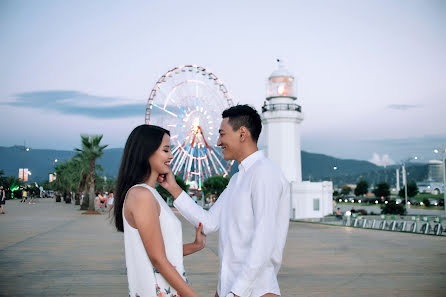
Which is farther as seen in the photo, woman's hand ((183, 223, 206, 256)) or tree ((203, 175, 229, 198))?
tree ((203, 175, 229, 198))

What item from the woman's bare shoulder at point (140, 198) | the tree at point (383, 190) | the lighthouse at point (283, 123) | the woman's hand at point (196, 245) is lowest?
the tree at point (383, 190)

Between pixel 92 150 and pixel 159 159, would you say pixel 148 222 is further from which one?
pixel 92 150

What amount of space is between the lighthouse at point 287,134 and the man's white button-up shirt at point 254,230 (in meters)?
34.7

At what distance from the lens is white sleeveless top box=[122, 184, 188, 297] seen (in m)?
2.33

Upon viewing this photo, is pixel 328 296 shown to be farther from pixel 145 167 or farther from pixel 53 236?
pixel 53 236

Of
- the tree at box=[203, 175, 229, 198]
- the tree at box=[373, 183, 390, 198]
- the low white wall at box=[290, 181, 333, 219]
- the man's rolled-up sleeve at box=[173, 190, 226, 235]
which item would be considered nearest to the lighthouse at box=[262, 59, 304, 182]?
the low white wall at box=[290, 181, 333, 219]

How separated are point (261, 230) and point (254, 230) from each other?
0.05m

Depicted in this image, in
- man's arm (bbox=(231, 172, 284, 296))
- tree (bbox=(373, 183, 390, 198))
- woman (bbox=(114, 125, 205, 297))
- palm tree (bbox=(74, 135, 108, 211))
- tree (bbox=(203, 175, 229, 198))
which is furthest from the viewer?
tree (bbox=(373, 183, 390, 198))

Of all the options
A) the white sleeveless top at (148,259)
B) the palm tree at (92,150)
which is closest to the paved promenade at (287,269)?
the white sleeveless top at (148,259)

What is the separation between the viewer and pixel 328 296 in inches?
266

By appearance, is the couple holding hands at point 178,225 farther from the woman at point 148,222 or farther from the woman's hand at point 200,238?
the woman's hand at point 200,238

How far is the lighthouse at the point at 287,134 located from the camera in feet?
→ 122

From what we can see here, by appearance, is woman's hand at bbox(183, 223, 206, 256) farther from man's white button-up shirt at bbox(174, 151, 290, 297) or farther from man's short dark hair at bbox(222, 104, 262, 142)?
man's short dark hair at bbox(222, 104, 262, 142)

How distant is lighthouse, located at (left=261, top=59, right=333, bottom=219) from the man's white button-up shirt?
3473cm
